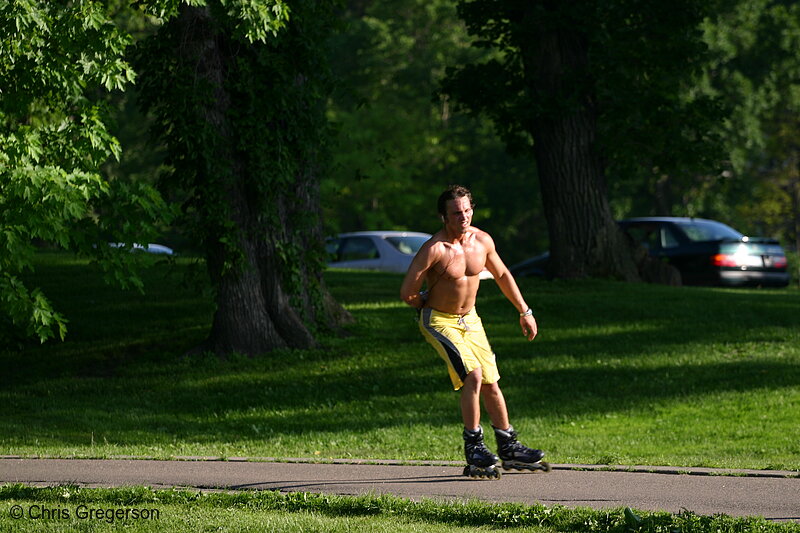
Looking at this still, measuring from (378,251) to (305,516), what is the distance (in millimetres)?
20900

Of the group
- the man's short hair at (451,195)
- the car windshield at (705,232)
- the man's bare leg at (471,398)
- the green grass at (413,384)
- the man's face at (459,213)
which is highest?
the man's short hair at (451,195)

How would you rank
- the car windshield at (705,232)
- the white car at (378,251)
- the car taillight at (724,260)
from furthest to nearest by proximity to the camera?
1. the white car at (378,251)
2. the car windshield at (705,232)
3. the car taillight at (724,260)

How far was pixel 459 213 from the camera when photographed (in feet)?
26.5

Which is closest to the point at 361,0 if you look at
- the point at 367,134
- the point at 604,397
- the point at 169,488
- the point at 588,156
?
the point at 367,134

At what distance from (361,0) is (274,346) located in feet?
166

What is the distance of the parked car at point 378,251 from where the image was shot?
27547mm

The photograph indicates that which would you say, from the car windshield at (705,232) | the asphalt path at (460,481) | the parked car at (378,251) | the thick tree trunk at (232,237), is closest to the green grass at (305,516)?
the asphalt path at (460,481)

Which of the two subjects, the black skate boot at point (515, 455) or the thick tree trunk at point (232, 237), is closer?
the black skate boot at point (515, 455)

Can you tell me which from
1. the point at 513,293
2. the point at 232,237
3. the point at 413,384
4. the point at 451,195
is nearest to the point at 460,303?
the point at 513,293

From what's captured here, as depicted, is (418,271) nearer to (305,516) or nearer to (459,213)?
(459,213)

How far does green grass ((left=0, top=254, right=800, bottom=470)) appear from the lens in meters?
12.1

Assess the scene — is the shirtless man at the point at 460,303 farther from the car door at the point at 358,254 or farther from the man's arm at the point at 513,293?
the car door at the point at 358,254

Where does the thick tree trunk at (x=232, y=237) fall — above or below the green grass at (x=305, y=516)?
above

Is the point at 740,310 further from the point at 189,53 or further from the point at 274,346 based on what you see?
the point at 189,53
